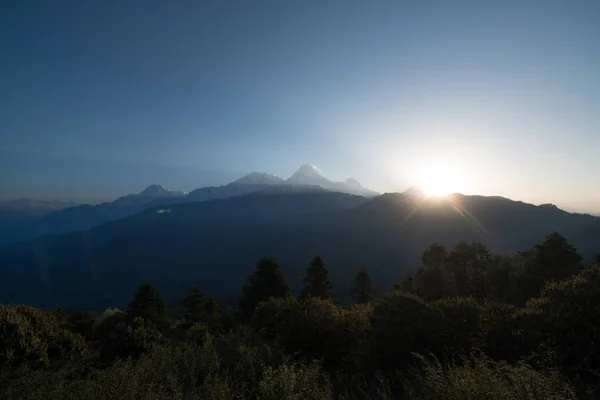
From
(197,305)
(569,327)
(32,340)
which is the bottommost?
(197,305)

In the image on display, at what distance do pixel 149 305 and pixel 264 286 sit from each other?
11476 mm

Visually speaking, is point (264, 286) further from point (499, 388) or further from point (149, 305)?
point (499, 388)

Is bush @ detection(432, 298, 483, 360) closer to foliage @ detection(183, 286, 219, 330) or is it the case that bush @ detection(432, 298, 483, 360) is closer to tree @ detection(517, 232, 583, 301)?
tree @ detection(517, 232, 583, 301)

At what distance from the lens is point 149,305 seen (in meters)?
26.6

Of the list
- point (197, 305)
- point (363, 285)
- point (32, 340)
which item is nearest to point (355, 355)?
point (32, 340)

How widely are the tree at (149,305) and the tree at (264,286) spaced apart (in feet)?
29.2

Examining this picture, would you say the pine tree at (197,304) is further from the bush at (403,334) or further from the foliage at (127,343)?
the bush at (403,334)

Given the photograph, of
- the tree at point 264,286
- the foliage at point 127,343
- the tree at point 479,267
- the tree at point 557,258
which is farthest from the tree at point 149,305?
the tree at point 557,258

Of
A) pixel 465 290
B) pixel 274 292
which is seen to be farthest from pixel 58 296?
pixel 465 290

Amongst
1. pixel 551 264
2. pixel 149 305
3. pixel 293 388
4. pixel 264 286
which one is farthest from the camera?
pixel 264 286

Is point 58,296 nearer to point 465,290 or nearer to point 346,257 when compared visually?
point 346,257

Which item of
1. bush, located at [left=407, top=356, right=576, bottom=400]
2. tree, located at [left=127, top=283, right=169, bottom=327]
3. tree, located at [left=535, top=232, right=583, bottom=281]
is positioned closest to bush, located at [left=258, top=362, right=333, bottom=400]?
bush, located at [left=407, top=356, right=576, bottom=400]

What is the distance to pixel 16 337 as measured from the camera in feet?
38.3

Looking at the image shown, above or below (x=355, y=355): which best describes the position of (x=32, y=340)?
below
